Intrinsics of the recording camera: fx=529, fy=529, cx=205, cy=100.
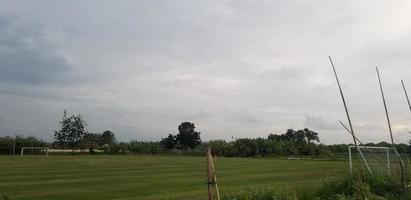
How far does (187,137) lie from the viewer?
114 m

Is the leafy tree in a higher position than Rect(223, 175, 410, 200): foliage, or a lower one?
higher

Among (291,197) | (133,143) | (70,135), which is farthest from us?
(133,143)

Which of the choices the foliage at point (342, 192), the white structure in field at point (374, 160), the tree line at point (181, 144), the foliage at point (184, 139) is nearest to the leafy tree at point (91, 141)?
the tree line at point (181, 144)

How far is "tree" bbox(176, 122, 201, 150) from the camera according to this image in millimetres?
114500

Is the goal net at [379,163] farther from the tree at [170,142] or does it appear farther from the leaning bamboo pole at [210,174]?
the tree at [170,142]

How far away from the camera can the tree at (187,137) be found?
376ft

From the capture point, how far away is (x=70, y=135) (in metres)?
91.2

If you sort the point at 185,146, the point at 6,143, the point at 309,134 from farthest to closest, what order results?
the point at 309,134 < the point at 185,146 < the point at 6,143

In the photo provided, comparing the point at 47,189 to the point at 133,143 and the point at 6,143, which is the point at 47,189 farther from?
the point at 133,143

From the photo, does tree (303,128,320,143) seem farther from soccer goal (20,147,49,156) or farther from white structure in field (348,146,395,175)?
white structure in field (348,146,395,175)

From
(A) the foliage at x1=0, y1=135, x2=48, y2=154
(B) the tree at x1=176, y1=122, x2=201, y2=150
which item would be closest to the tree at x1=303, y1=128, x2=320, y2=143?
(B) the tree at x1=176, y1=122, x2=201, y2=150

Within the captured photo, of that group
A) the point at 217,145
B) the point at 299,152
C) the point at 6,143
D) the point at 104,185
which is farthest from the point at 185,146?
the point at 104,185

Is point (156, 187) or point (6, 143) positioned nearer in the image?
point (156, 187)

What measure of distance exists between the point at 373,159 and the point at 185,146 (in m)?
92.2
